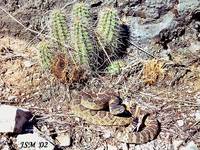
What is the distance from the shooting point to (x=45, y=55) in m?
4.84

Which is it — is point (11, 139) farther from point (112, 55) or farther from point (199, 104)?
point (199, 104)

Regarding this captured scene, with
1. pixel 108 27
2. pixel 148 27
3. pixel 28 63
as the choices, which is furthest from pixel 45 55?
pixel 148 27

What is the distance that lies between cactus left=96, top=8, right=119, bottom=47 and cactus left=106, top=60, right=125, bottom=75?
7.0 inches

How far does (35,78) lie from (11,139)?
0.89 meters

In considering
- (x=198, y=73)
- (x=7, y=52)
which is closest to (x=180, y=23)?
(x=198, y=73)

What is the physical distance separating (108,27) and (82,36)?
0.98 feet

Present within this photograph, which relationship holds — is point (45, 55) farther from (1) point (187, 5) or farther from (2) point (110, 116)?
(1) point (187, 5)

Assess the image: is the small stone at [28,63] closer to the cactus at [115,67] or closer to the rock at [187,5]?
the cactus at [115,67]

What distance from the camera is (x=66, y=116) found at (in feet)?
15.2

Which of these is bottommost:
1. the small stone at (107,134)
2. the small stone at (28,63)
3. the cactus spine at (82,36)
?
the small stone at (107,134)

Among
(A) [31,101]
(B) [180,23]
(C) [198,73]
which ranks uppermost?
(B) [180,23]

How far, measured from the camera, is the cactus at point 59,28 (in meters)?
4.83

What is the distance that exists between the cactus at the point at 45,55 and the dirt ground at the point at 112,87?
0.37 feet

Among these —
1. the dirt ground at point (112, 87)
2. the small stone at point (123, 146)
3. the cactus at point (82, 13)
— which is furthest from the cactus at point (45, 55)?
the small stone at point (123, 146)
